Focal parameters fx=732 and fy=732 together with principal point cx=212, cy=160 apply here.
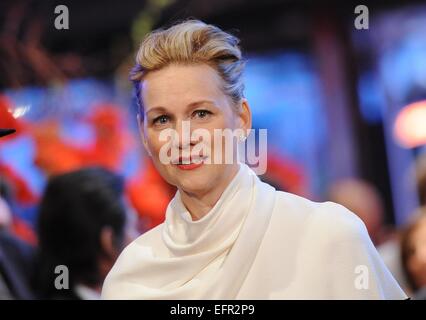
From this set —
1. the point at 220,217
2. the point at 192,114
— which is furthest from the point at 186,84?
the point at 220,217

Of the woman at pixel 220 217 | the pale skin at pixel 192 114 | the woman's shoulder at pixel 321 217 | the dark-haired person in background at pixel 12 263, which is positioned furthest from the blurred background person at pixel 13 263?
the woman's shoulder at pixel 321 217

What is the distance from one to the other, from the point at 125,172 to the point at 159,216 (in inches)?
13.9

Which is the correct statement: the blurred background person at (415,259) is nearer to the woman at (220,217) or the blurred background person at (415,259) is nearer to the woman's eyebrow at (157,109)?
the woman at (220,217)

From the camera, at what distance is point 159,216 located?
2359mm

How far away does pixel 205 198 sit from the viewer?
1518 mm

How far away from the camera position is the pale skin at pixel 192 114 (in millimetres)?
1492

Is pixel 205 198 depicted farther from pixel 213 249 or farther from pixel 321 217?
pixel 321 217

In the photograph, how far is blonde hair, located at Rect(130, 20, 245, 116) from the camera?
149 centimetres

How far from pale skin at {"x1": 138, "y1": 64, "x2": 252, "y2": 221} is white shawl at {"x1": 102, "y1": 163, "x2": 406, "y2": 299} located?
0.12ft

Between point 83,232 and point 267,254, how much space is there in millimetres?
943

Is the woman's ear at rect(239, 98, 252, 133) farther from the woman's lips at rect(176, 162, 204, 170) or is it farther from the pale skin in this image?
the woman's lips at rect(176, 162, 204, 170)
